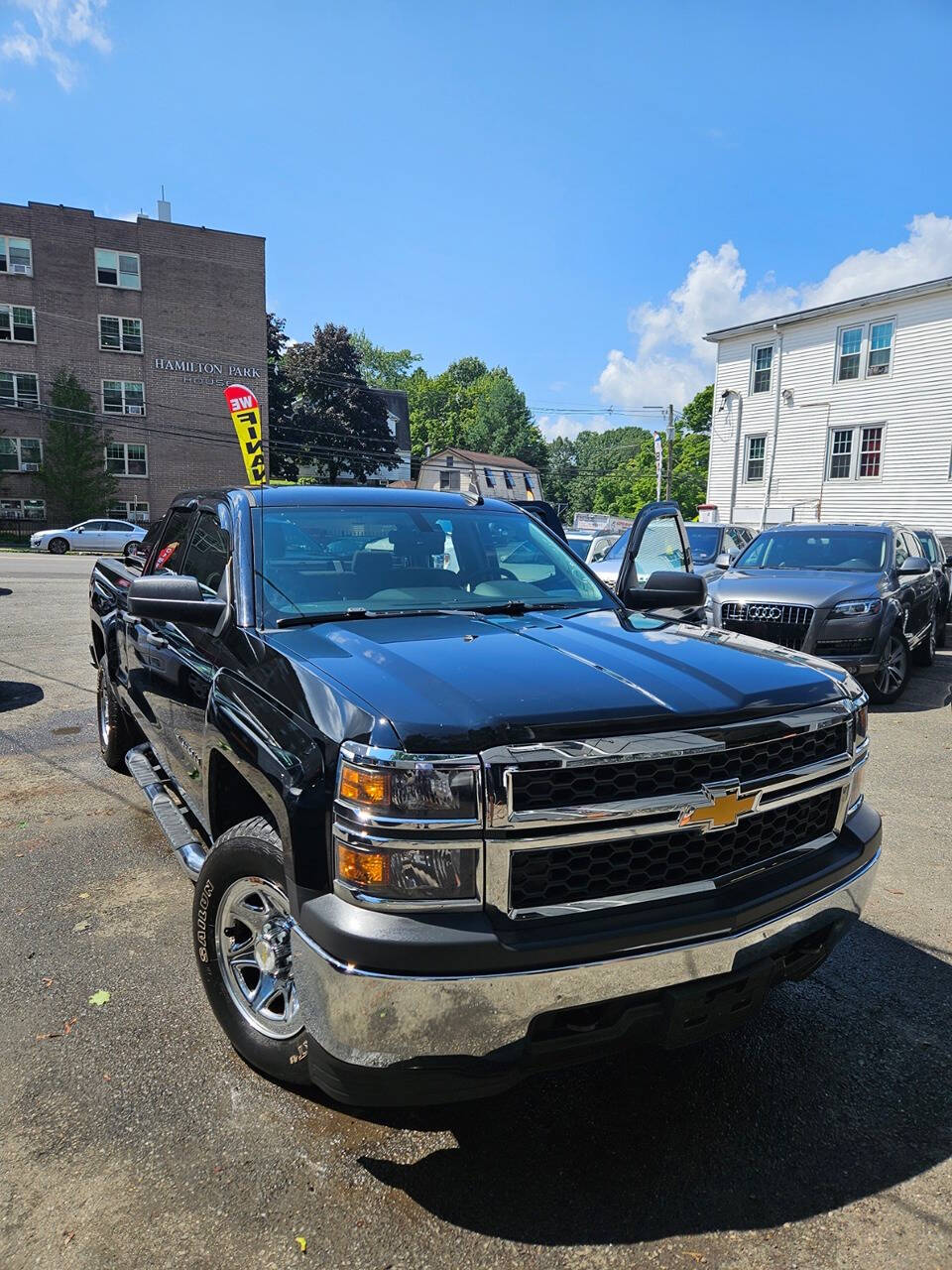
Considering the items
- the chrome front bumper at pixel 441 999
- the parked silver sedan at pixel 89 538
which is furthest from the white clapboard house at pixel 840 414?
the chrome front bumper at pixel 441 999

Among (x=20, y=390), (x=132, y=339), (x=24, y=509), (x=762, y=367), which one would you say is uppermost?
Result: (x=132, y=339)

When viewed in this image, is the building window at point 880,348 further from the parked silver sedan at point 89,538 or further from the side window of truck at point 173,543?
the parked silver sedan at point 89,538

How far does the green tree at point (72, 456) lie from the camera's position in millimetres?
37562

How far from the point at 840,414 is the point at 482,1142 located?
25920mm

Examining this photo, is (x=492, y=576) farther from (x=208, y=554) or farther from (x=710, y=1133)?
(x=710, y=1133)

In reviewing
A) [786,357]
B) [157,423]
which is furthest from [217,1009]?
[157,423]

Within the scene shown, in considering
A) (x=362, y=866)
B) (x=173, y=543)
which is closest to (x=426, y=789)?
(x=362, y=866)

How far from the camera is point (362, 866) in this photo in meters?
1.96

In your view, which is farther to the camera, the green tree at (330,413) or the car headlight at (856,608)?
the green tree at (330,413)

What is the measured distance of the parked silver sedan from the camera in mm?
32625

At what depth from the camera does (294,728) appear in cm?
223

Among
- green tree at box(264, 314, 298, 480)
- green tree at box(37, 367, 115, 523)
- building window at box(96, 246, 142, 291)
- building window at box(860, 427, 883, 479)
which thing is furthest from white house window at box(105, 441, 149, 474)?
building window at box(860, 427, 883, 479)

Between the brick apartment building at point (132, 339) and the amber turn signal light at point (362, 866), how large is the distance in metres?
41.0

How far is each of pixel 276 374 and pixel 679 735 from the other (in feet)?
193
